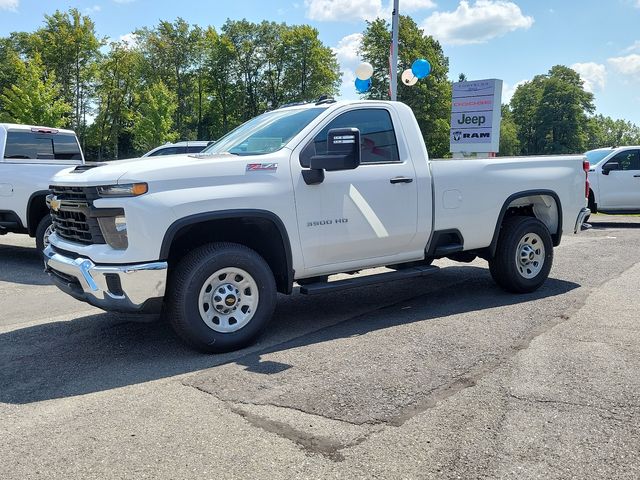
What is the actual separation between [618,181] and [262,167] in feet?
42.9

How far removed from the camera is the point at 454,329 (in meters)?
5.23

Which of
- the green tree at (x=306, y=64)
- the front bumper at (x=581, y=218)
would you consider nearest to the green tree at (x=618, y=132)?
the green tree at (x=306, y=64)

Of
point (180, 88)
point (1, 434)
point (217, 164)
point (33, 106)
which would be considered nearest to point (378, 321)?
point (217, 164)

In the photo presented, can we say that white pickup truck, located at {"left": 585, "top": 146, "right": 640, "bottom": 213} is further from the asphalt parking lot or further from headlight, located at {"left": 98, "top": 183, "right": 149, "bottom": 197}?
headlight, located at {"left": 98, "top": 183, "right": 149, "bottom": 197}

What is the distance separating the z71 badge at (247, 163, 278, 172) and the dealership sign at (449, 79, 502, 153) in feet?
43.8

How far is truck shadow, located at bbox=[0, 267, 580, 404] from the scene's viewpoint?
413 cm

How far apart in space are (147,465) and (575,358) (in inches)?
129

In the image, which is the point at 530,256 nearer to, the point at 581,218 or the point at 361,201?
the point at 581,218

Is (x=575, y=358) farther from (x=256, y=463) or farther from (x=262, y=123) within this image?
(x=262, y=123)

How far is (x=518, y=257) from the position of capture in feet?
21.6

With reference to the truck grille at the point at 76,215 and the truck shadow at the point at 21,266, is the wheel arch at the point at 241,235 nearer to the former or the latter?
the truck grille at the point at 76,215

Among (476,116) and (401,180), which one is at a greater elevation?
(476,116)

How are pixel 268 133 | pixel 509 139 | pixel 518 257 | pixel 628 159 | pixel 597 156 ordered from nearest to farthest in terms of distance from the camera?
Result: 1. pixel 268 133
2. pixel 518 257
3. pixel 628 159
4. pixel 597 156
5. pixel 509 139

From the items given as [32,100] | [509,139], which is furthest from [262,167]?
[509,139]
